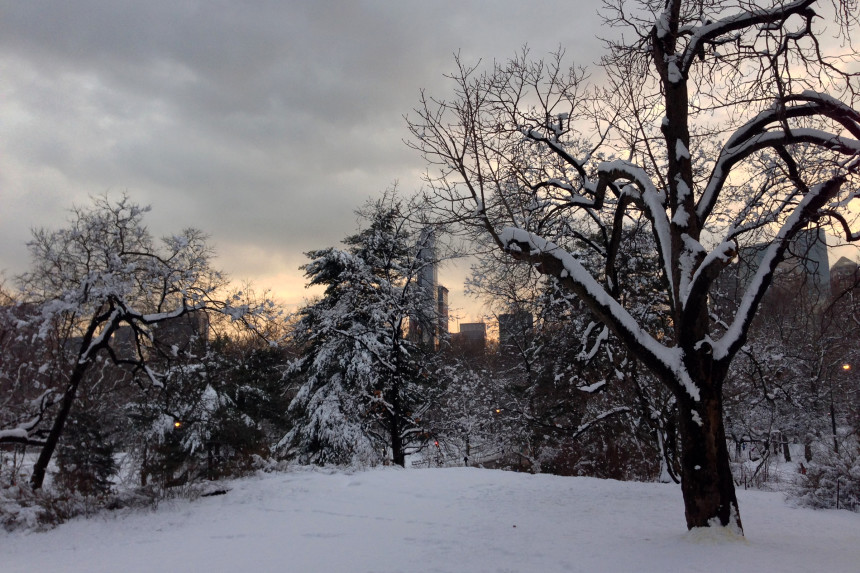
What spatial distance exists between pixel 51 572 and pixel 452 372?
25624mm

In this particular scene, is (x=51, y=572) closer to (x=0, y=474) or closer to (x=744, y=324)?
(x=0, y=474)

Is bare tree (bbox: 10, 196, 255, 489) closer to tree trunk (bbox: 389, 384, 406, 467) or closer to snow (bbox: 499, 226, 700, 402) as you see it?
snow (bbox: 499, 226, 700, 402)

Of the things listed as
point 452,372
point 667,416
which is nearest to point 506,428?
point 452,372

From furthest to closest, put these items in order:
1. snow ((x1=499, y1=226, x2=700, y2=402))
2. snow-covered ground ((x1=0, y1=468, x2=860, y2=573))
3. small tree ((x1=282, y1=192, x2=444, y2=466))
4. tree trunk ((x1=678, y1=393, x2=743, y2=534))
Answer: small tree ((x1=282, y1=192, x2=444, y2=466)) → snow ((x1=499, y1=226, x2=700, y2=402)) → tree trunk ((x1=678, y1=393, x2=743, y2=534)) → snow-covered ground ((x1=0, y1=468, x2=860, y2=573))

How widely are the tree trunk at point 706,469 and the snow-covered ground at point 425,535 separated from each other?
0.81 ft

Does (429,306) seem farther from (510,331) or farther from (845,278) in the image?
(845,278)

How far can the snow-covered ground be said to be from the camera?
5.18 m

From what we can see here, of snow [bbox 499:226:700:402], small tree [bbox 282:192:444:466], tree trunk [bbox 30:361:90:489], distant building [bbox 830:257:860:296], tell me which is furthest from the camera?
small tree [bbox 282:192:444:466]

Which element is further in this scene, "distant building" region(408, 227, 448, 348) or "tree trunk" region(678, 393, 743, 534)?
"distant building" region(408, 227, 448, 348)

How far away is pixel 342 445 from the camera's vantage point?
62.8 ft

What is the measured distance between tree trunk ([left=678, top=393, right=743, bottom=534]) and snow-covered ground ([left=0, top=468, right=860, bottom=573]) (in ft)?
0.81

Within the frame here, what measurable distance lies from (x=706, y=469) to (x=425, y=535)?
3.38 metres

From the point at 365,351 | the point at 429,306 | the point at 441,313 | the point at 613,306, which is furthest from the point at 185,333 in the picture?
the point at 613,306

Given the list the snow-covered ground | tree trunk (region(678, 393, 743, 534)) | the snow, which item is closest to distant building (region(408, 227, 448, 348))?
the snow-covered ground
